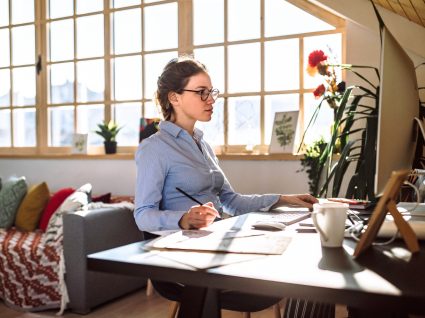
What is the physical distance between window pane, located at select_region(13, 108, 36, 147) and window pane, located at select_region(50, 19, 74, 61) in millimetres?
600

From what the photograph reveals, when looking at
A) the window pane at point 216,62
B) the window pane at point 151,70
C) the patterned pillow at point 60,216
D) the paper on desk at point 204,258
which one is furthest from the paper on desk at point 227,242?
the window pane at point 151,70

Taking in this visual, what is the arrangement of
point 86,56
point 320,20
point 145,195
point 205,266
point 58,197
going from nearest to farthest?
point 205,266 < point 145,195 < point 320,20 < point 58,197 < point 86,56

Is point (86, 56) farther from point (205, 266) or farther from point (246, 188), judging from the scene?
point (205, 266)

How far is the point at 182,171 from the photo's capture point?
1823mm

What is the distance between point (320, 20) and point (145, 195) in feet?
8.34

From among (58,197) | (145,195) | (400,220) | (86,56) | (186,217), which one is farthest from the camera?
(86,56)

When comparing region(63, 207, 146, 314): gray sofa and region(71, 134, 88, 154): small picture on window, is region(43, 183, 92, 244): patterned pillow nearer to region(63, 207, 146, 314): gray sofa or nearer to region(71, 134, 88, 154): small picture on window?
region(63, 207, 146, 314): gray sofa

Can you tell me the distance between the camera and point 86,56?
4840 millimetres

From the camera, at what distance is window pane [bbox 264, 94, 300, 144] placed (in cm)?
388

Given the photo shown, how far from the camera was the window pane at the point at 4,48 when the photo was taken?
210 inches

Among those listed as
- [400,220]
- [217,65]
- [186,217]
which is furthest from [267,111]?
[400,220]

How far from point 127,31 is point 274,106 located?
61.1 inches

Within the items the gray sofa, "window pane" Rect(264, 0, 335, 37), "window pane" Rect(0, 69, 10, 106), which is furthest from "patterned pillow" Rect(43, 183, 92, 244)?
"window pane" Rect(0, 69, 10, 106)

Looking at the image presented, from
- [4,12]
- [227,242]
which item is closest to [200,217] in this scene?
[227,242]
